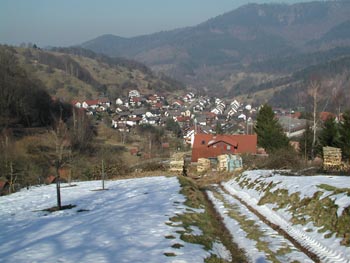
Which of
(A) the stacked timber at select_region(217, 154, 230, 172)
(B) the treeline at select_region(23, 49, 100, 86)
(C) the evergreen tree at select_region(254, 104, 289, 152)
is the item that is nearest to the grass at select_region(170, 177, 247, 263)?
(A) the stacked timber at select_region(217, 154, 230, 172)

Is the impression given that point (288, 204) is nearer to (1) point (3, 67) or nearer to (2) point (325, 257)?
(2) point (325, 257)

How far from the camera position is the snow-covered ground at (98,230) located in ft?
27.2

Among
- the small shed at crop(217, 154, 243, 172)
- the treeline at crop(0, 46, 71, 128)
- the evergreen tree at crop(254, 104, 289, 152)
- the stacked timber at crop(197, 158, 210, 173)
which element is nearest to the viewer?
the small shed at crop(217, 154, 243, 172)

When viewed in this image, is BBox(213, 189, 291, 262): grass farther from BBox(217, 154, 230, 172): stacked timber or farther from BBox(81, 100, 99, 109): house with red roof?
BBox(81, 100, 99, 109): house with red roof

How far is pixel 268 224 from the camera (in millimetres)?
11789

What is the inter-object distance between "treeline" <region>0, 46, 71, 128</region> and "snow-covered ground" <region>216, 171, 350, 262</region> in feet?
156

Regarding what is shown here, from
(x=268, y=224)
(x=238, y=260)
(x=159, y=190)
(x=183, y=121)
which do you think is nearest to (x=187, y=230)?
(x=238, y=260)

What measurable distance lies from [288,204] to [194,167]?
1735 centimetres

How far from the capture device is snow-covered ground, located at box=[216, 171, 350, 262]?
29.2 ft

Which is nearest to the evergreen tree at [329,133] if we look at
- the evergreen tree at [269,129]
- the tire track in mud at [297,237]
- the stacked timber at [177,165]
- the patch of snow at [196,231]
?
the evergreen tree at [269,129]

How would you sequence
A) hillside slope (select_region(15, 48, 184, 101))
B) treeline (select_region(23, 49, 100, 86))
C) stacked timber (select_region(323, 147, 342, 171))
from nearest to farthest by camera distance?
stacked timber (select_region(323, 147, 342, 171))
hillside slope (select_region(15, 48, 184, 101))
treeline (select_region(23, 49, 100, 86))

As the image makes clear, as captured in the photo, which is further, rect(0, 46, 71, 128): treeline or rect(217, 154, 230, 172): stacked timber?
rect(0, 46, 71, 128): treeline

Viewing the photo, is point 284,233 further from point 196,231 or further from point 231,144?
point 231,144

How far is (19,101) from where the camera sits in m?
62.2
